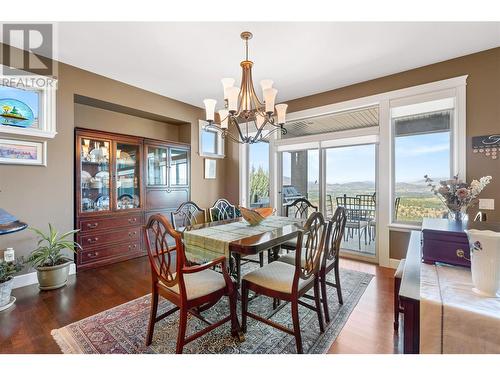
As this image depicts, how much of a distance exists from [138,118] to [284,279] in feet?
12.6

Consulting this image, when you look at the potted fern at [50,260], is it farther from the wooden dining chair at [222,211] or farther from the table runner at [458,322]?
the table runner at [458,322]

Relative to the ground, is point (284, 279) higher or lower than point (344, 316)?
higher

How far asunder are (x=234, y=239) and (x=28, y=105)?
294 centimetres

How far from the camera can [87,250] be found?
3.16 m

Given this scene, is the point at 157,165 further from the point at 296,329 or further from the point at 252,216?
the point at 296,329

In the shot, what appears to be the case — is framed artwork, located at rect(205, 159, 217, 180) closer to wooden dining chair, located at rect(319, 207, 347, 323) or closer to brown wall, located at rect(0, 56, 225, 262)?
brown wall, located at rect(0, 56, 225, 262)

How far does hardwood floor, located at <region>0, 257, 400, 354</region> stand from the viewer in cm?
170

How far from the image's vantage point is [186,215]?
9.70 feet

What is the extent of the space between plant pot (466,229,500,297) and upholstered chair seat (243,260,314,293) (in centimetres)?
98

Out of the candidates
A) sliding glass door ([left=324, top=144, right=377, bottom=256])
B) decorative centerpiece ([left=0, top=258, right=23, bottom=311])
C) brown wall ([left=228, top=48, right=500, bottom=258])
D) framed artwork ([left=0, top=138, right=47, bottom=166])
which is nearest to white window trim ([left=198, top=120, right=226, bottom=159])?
sliding glass door ([left=324, top=144, right=377, bottom=256])

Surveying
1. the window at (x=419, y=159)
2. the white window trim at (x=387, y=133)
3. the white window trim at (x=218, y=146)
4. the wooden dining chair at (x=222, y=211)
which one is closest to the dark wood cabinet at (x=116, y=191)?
the white window trim at (x=218, y=146)

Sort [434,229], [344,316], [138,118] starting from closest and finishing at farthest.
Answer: [434,229] < [344,316] < [138,118]
